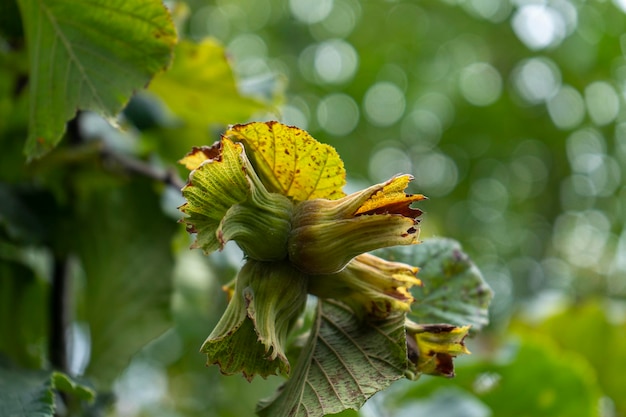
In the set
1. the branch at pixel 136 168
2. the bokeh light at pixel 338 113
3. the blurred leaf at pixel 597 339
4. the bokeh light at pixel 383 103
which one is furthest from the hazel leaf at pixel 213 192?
the bokeh light at pixel 383 103

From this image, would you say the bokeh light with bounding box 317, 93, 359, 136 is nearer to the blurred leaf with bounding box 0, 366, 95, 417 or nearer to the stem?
the stem

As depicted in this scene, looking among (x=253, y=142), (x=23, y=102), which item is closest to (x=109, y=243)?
(x=23, y=102)

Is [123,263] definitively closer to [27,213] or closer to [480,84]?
[27,213]

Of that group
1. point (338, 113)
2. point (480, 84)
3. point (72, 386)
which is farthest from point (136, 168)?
point (480, 84)

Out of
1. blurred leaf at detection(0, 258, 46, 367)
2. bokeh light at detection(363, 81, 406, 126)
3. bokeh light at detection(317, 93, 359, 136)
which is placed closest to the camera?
blurred leaf at detection(0, 258, 46, 367)

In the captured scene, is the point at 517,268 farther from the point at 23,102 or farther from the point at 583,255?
the point at 23,102

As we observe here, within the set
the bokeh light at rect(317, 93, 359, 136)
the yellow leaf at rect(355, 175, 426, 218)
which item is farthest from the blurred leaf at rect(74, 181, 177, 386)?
the bokeh light at rect(317, 93, 359, 136)
